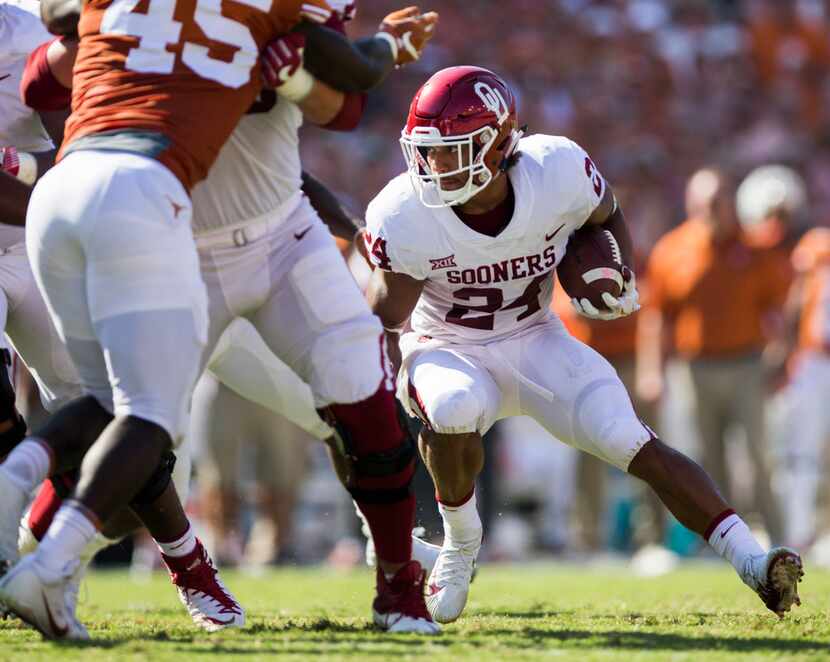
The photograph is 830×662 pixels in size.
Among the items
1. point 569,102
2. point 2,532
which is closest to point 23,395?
point 2,532

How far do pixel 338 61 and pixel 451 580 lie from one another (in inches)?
71.2

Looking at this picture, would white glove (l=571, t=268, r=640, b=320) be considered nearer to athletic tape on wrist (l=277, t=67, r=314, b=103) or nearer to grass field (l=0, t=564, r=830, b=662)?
grass field (l=0, t=564, r=830, b=662)

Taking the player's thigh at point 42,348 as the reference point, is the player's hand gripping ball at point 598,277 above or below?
above

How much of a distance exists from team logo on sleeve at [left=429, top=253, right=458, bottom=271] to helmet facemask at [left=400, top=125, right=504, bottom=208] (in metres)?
0.17

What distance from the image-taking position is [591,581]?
707 centimetres

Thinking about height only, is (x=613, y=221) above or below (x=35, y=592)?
above

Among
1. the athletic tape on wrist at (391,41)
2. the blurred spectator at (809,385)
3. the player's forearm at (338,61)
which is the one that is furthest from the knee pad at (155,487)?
the blurred spectator at (809,385)

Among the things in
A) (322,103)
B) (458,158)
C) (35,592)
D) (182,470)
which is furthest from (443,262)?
(35,592)

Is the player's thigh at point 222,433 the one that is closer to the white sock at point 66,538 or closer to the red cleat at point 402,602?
the red cleat at point 402,602

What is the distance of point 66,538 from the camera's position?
337 centimetres

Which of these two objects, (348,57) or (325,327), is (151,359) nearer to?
(325,327)

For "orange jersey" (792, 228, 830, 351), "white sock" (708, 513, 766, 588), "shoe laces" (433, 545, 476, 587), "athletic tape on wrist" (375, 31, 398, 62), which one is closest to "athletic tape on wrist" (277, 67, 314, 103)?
"athletic tape on wrist" (375, 31, 398, 62)

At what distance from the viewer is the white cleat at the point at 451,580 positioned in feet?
15.1

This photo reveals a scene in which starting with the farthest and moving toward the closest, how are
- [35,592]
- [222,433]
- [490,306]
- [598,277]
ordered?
[222,433]
[490,306]
[598,277]
[35,592]
